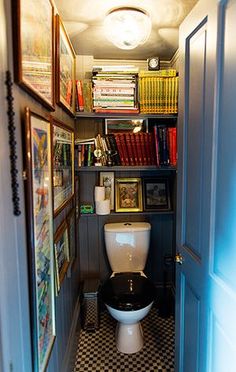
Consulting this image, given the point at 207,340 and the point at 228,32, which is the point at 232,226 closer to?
the point at 207,340

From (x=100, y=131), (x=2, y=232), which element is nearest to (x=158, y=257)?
(x=100, y=131)

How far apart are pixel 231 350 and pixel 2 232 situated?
88 cm

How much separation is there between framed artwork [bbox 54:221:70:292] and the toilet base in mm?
761

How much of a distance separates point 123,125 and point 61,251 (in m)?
1.29

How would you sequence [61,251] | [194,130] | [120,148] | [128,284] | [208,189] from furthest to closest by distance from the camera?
[120,148], [128,284], [61,251], [194,130], [208,189]

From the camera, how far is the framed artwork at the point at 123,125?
2283mm

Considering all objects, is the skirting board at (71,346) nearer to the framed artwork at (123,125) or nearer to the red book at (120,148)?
the red book at (120,148)

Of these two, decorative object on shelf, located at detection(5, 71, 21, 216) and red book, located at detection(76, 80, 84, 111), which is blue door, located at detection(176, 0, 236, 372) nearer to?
decorative object on shelf, located at detection(5, 71, 21, 216)

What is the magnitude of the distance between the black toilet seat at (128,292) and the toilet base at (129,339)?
0.22 meters

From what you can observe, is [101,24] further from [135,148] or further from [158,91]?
[135,148]

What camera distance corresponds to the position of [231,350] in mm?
908

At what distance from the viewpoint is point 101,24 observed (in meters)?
1.72

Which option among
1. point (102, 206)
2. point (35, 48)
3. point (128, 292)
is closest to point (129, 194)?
point (102, 206)

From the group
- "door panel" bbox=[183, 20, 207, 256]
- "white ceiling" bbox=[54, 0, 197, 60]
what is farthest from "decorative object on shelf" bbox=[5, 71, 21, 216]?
"white ceiling" bbox=[54, 0, 197, 60]
